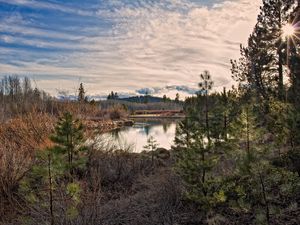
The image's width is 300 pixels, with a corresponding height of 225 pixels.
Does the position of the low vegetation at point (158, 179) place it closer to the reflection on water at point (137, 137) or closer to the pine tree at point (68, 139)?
the pine tree at point (68, 139)

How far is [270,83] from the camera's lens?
73.1 feet

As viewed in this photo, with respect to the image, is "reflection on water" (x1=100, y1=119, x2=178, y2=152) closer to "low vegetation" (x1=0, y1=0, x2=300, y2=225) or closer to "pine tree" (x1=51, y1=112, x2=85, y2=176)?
"low vegetation" (x1=0, y1=0, x2=300, y2=225)

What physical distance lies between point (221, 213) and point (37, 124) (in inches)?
262

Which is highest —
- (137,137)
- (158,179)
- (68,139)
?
(68,139)

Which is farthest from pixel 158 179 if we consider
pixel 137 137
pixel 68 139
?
pixel 137 137

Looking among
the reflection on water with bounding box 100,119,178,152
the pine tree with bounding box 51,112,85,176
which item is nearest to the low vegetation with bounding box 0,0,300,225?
the pine tree with bounding box 51,112,85,176

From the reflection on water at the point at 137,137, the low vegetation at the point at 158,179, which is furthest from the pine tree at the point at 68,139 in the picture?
the reflection on water at the point at 137,137

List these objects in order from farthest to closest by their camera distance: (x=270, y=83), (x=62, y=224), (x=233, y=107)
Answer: (x=270, y=83) < (x=233, y=107) < (x=62, y=224)

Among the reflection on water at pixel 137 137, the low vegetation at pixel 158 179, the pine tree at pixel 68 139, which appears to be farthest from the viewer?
the reflection on water at pixel 137 137

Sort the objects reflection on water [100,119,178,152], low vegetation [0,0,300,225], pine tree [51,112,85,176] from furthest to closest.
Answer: reflection on water [100,119,178,152] < pine tree [51,112,85,176] < low vegetation [0,0,300,225]

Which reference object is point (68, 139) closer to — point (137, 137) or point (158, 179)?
point (158, 179)

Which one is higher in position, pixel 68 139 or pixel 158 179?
pixel 68 139

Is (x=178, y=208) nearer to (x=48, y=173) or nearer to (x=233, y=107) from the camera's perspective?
(x=48, y=173)

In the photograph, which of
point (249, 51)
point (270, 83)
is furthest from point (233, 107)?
point (249, 51)
